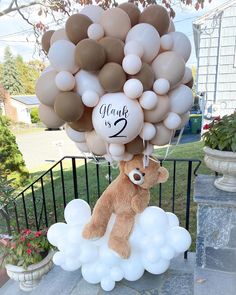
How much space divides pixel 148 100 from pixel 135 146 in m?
0.27

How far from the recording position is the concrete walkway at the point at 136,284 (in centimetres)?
171

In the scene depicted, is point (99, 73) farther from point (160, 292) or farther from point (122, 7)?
point (160, 292)

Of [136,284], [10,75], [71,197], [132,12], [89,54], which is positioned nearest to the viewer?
[89,54]

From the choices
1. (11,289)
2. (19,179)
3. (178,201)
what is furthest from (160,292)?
(19,179)

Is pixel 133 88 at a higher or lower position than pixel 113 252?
higher

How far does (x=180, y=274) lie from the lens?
1.85 m

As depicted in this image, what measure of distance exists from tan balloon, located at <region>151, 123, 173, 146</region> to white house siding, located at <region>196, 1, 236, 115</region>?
4946 millimetres

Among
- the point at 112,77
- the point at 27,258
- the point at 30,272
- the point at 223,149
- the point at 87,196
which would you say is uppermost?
the point at 112,77

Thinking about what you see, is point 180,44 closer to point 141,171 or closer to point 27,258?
point 141,171

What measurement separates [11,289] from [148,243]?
1360 millimetres

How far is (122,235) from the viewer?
5.00 ft

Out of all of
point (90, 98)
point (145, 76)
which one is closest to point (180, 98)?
point (145, 76)

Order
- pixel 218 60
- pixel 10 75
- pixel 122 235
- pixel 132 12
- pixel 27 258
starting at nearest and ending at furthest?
1. pixel 132 12
2. pixel 122 235
3. pixel 27 258
4. pixel 218 60
5. pixel 10 75

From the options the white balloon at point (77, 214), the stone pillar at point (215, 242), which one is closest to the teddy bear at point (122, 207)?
the white balloon at point (77, 214)
